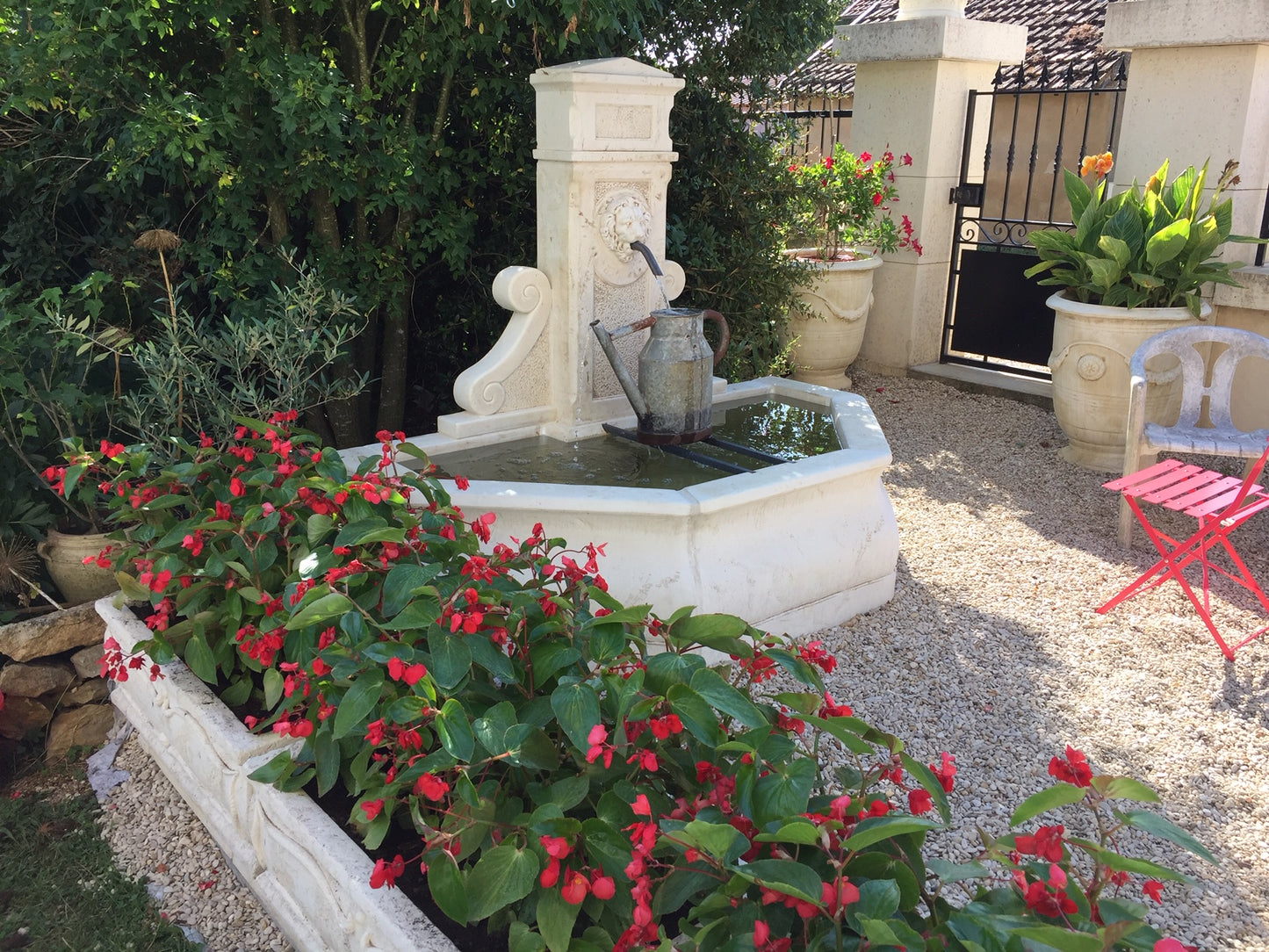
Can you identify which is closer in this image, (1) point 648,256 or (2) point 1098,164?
(1) point 648,256

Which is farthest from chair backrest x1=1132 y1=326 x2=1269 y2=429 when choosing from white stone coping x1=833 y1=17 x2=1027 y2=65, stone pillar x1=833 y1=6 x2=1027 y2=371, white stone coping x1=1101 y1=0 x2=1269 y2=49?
white stone coping x1=833 y1=17 x2=1027 y2=65

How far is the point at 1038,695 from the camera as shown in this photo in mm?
3334

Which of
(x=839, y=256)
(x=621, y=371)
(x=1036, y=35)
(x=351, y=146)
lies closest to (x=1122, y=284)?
(x=839, y=256)

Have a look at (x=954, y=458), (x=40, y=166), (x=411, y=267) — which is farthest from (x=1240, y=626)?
(x=40, y=166)

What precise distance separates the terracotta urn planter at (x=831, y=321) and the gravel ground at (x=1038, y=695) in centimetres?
201

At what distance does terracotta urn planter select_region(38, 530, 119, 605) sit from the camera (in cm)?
318

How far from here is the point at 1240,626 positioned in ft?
12.6

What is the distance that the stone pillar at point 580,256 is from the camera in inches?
151

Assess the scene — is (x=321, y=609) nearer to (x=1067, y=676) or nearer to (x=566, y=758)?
(x=566, y=758)

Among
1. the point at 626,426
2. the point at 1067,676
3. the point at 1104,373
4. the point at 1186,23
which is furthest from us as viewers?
the point at 1186,23

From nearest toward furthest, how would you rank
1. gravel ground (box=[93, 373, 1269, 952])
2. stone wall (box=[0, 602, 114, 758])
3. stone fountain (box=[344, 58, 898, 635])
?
gravel ground (box=[93, 373, 1269, 952]) < stone wall (box=[0, 602, 114, 758]) < stone fountain (box=[344, 58, 898, 635])

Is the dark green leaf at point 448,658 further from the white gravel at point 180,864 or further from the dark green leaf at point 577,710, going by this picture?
the white gravel at point 180,864

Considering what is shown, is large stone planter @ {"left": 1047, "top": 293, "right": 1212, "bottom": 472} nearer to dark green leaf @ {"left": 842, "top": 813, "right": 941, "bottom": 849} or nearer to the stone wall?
dark green leaf @ {"left": 842, "top": 813, "right": 941, "bottom": 849}

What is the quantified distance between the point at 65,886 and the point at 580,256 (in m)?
2.61
